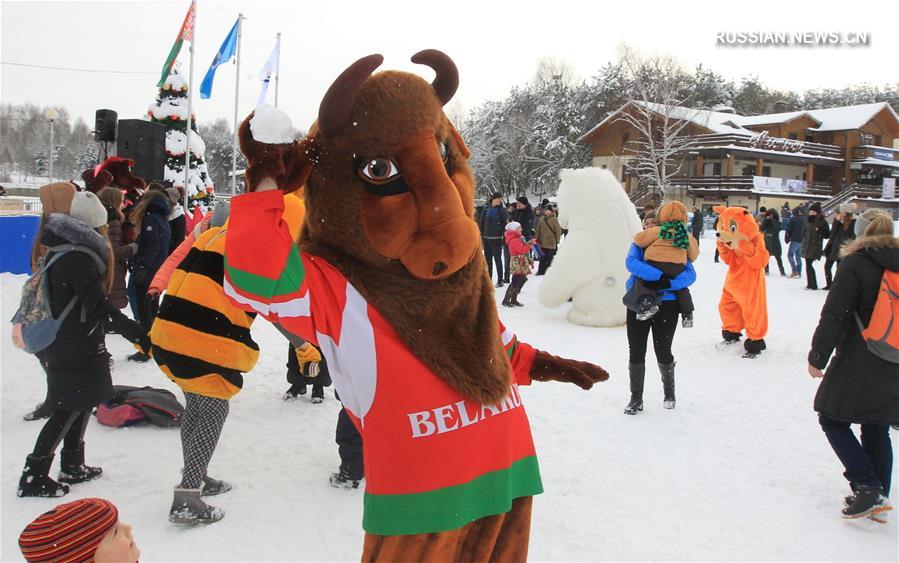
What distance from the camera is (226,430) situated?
4.38 m

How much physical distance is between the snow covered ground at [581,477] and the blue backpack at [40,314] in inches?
A: 33.6

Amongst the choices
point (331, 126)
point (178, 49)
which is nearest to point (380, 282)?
point (331, 126)

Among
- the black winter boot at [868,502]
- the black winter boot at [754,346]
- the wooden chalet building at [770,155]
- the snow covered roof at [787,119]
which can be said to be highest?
the snow covered roof at [787,119]

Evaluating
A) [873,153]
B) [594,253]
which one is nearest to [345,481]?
[594,253]

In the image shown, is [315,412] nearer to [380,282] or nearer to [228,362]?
[228,362]

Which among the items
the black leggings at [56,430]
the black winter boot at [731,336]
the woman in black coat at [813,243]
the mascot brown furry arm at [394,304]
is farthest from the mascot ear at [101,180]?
the woman in black coat at [813,243]

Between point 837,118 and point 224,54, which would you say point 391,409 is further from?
point 837,118

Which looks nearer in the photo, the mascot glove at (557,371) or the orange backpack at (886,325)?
the mascot glove at (557,371)

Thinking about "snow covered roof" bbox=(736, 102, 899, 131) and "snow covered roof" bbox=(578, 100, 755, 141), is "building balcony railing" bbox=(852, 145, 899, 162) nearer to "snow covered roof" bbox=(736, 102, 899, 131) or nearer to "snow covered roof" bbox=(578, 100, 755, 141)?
"snow covered roof" bbox=(736, 102, 899, 131)

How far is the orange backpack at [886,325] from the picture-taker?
3229 millimetres

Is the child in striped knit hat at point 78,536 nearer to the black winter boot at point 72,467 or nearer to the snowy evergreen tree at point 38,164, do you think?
the black winter boot at point 72,467

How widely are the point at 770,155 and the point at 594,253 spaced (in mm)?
31323

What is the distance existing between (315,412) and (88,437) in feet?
5.21

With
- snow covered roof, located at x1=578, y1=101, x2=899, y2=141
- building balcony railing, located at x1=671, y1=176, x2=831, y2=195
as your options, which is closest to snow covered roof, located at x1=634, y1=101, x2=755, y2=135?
snow covered roof, located at x1=578, y1=101, x2=899, y2=141
